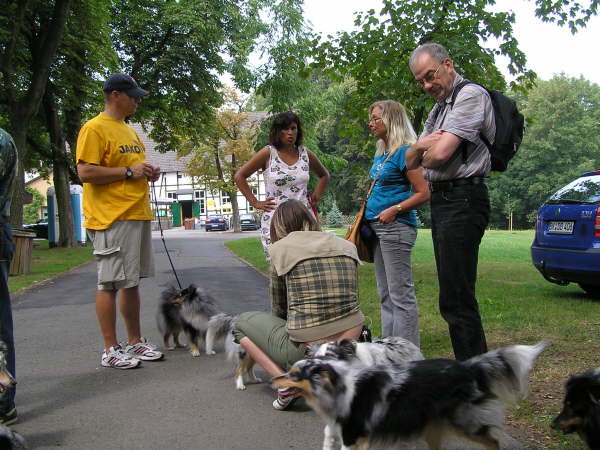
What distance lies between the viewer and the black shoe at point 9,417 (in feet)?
12.1

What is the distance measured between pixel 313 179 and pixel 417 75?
11.5m

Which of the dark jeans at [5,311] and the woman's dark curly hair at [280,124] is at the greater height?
the woman's dark curly hair at [280,124]

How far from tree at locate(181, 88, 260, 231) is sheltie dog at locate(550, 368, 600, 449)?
149 feet

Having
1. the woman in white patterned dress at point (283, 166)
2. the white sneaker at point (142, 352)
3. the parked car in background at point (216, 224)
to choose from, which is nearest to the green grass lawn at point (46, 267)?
the white sneaker at point (142, 352)

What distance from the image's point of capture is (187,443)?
348 centimetres

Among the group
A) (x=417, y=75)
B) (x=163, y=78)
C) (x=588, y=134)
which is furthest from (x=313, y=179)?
(x=588, y=134)

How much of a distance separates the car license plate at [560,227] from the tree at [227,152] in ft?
133

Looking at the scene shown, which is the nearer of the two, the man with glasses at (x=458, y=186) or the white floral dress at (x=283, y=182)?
the man with glasses at (x=458, y=186)

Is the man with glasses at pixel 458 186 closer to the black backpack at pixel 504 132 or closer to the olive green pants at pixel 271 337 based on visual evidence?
the black backpack at pixel 504 132

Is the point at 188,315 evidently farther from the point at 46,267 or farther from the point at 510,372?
the point at 46,267

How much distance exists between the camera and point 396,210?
15.0 ft

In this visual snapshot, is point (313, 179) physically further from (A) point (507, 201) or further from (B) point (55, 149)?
(A) point (507, 201)

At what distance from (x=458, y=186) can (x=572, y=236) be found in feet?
16.6

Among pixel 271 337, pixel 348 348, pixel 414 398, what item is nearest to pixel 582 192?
pixel 271 337
